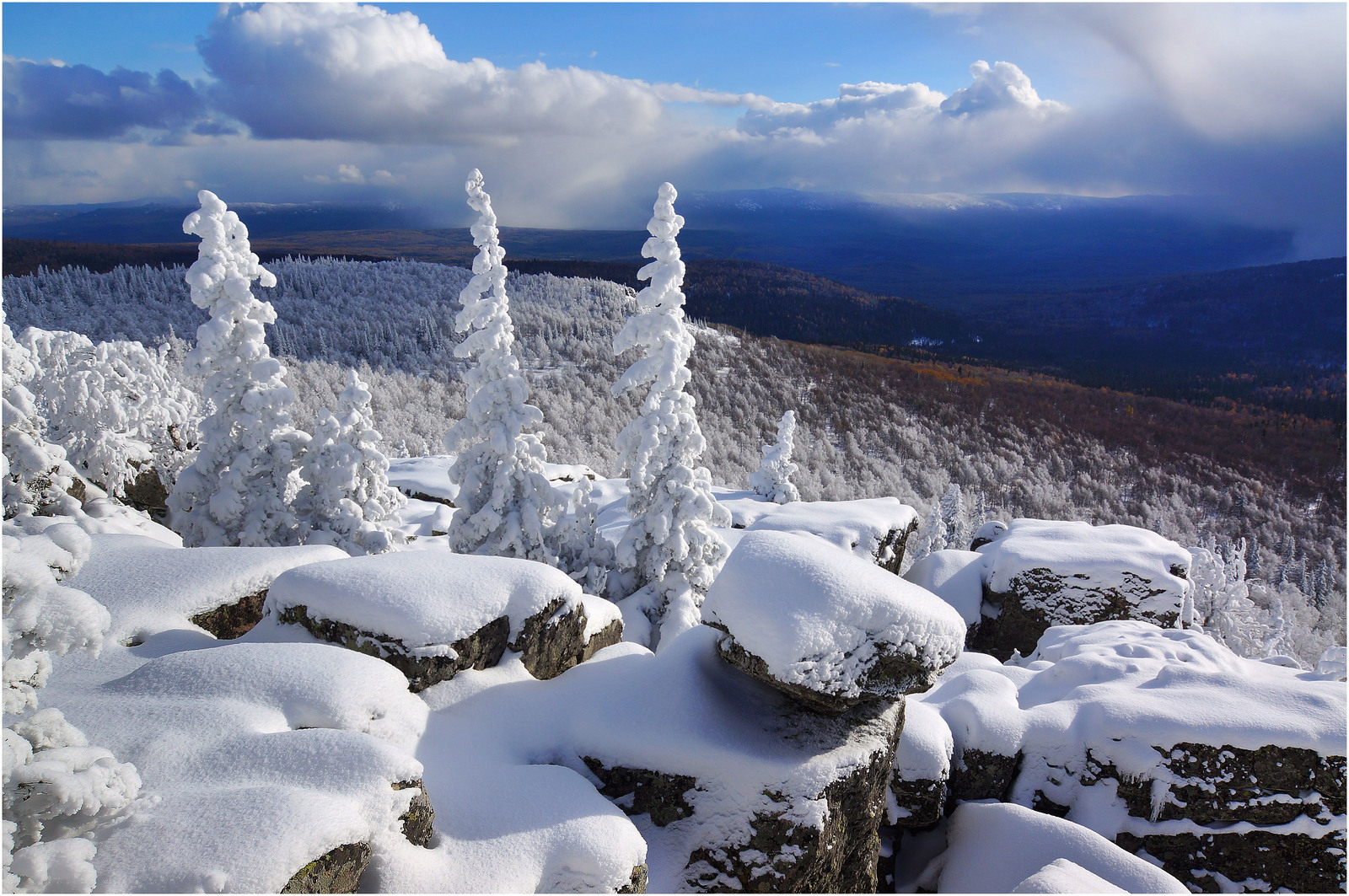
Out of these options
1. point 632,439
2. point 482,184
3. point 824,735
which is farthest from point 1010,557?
point 482,184

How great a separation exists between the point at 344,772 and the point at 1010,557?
19.5 metres

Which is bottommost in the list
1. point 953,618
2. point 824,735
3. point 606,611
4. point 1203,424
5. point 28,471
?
point 1203,424

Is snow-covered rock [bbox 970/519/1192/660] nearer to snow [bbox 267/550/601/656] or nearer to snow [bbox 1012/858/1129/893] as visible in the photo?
snow [bbox 1012/858/1129/893]

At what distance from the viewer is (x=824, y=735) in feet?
27.0

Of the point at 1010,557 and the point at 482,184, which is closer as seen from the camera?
the point at 482,184

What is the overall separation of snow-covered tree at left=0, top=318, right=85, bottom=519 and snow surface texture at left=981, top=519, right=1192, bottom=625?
24.9 metres

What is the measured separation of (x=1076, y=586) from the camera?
62.4 feet

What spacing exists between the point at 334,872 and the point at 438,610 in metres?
3.49

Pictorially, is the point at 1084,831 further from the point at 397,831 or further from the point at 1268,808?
the point at 397,831

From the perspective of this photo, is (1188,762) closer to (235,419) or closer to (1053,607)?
(1053,607)

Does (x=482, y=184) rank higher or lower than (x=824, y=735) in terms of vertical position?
higher

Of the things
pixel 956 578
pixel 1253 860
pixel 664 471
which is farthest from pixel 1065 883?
pixel 956 578

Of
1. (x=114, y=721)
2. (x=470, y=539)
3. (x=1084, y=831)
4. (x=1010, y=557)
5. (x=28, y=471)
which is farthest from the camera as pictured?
(x=1010, y=557)

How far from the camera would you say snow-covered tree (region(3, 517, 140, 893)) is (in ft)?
13.6
